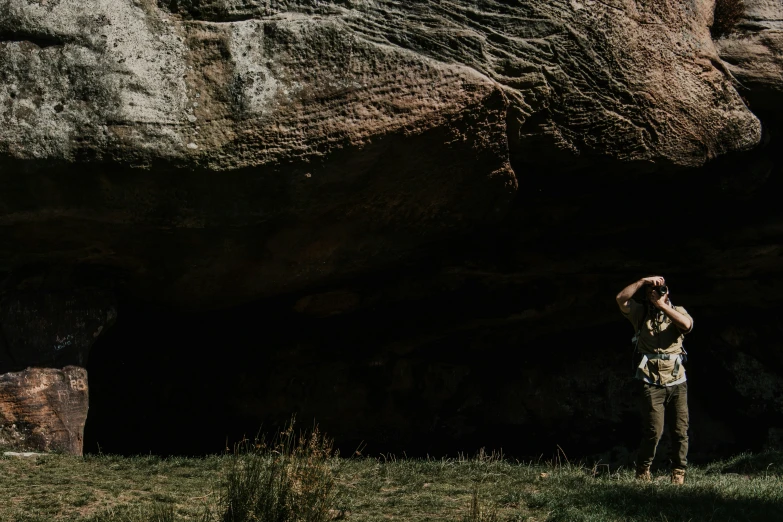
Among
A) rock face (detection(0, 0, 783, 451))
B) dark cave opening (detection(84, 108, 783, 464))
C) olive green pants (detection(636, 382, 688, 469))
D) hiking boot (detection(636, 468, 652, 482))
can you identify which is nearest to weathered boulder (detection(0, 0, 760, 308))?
rock face (detection(0, 0, 783, 451))

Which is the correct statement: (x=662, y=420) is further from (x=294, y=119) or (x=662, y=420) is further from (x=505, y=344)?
(x=294, y=119)

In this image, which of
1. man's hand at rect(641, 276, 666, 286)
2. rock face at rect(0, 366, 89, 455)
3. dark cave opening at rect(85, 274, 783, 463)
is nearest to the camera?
man's hand at rect(641, 276, 666, 286)

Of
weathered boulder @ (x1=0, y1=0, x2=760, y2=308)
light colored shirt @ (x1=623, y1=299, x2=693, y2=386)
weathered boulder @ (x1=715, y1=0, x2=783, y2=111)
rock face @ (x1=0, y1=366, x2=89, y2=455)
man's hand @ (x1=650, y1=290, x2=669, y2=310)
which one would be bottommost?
rock face @ (x1=0, y1=366, x2=89, y2=455)

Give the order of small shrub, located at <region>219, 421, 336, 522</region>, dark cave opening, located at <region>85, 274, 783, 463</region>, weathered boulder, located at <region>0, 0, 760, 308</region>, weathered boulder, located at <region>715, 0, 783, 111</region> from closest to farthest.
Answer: small shrub, located at <region>219, 421, 336, 522</region> → weathered boulder, located at <region>0, 0, 760, 308</region> → weathered boulder, located at <region>715, 0, 783, 111</region> → dark cave opening, located at <region>85, 274, 783, 463</region>

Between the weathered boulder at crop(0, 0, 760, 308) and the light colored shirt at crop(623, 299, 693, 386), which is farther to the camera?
the light colored shirt at crop(623, 299, 693, 386)

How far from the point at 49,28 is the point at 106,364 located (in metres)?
3.49

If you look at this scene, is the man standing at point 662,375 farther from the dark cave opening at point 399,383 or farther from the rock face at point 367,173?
the dark cave opening at point 399,383

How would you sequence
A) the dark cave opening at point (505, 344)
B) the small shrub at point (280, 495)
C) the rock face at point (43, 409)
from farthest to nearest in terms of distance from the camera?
the dark cave opening at point (505, 344), the rock face at point (43, 409), the small shrub at point (280, 495)

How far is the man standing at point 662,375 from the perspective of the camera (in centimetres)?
704

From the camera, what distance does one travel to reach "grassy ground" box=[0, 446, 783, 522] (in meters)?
5.76

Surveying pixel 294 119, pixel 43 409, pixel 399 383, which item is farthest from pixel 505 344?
pixel 43 409

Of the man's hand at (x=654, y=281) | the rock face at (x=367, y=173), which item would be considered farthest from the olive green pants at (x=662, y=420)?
the rock face at (x=367, y=173)

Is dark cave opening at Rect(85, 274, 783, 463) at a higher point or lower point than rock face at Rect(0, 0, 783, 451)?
lower

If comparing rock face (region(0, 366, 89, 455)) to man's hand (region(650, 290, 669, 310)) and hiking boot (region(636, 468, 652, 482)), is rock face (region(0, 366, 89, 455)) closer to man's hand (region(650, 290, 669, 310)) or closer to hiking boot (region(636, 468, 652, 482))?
hiking boot (region(636, 468, 652, 482))
